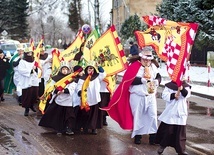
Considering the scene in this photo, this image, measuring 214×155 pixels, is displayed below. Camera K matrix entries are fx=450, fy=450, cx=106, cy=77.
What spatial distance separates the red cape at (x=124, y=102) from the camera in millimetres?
8258

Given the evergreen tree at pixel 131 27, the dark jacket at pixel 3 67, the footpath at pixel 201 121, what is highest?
the evergreen tree at pixel 131 27

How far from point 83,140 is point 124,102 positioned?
1.12 metres

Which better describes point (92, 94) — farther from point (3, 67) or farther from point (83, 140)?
point (3, 67)

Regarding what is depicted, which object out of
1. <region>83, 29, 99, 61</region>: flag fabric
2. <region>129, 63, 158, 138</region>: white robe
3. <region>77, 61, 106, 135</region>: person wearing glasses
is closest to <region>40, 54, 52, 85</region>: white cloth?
<region>83, 29, 99, 61</region>: flag fabric

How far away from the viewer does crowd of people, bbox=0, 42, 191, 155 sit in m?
7.30

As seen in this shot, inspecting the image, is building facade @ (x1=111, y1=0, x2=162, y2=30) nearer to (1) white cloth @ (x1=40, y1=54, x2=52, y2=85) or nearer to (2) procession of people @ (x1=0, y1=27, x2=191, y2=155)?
(1) white cloth @ (x1=40, y1=54, x2=52, y2=85)

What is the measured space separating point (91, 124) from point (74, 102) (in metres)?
0.62

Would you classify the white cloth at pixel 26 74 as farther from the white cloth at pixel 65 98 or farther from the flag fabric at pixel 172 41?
the flag fabric at pixel 172 41

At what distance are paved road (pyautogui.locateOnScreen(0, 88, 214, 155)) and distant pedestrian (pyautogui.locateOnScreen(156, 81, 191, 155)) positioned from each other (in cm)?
47

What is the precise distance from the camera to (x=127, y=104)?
27.7 ft

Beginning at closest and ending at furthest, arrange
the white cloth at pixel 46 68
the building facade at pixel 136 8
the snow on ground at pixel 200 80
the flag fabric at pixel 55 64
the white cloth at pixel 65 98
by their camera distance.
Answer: the white cloth at pixel 65 98 < the flag fabric at pixel 55 64 < the white cloth at pixel 46 68 < the snow on ground at pixel 200 80 < the building facade at pixel 136 8

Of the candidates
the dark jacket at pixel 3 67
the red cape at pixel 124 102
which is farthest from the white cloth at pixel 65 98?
the dark jacket at pixel 3 67

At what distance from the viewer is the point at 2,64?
1457 centimetres

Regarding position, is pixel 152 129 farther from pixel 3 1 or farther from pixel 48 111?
pixel 3 1
